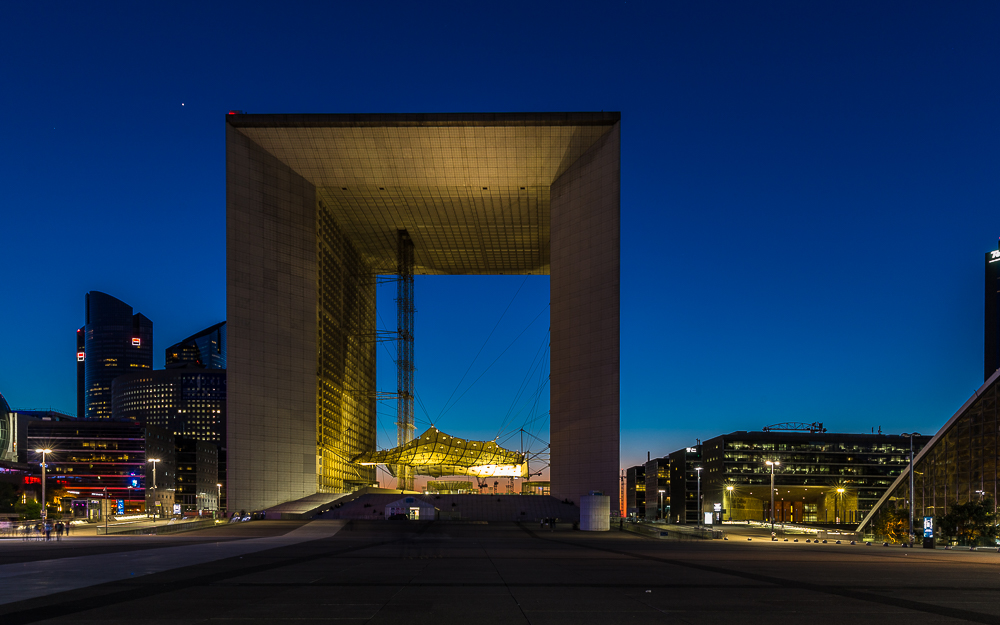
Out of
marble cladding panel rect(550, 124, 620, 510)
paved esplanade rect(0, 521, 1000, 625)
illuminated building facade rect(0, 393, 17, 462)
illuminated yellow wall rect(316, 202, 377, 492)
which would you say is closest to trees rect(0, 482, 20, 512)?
illuminated yellow wall rect(316, 202, 377, 492)

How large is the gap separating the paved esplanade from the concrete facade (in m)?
51.9

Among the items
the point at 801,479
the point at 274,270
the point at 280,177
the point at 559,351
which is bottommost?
the point at 801,479


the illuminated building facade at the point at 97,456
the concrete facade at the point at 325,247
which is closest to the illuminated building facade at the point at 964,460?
the concrete facade at the point at 325,247

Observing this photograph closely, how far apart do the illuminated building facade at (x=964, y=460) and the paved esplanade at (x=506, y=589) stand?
72.4ft

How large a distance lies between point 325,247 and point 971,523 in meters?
72.1

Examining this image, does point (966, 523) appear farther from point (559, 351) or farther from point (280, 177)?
point (280, 177)

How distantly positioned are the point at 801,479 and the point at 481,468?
77.6m

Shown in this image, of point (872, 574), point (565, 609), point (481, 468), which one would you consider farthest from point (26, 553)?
point (481, 468)

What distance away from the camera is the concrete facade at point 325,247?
82688mm

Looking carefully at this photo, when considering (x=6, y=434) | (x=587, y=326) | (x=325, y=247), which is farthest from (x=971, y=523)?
(x=6, y=434)

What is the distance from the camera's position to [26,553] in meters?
31.7

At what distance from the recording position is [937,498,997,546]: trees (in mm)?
Answer: 44375

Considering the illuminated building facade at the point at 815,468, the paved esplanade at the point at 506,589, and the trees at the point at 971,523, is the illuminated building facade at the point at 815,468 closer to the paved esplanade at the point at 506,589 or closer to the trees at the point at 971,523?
the trees at the point at 971,523

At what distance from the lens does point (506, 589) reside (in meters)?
18.7
